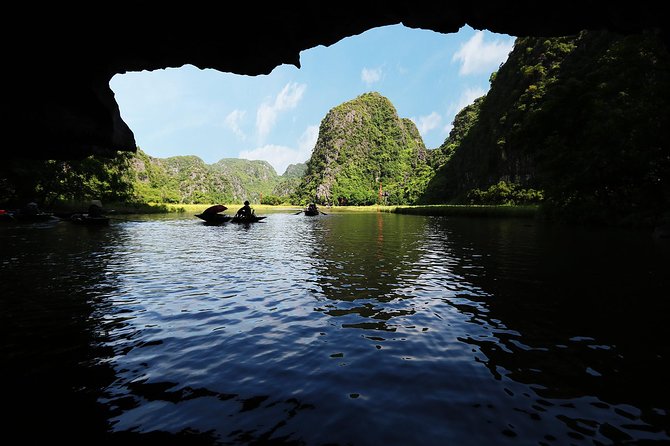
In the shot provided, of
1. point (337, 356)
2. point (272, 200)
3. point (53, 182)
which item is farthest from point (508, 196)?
point (272, 200)

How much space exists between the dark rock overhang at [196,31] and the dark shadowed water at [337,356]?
6699mm

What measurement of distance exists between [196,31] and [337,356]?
9.55m

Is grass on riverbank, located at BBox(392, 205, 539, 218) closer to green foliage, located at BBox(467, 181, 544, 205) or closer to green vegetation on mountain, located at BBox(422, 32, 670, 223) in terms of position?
green vegetation on mountain, located at BBox(422, 32, 670, 223)

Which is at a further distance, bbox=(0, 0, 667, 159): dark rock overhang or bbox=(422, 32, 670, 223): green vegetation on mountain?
bbox=(422, 32, 670, 223): green vegetation on mountain

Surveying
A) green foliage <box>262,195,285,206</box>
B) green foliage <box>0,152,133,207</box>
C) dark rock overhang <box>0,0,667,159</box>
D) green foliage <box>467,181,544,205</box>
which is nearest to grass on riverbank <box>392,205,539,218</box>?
green foliage <box>467,181,544,205</box>

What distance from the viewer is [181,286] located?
1136 centimetres

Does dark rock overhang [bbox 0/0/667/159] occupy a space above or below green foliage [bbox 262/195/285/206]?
above

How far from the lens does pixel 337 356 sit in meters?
6.14

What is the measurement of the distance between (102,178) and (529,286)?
6538cm

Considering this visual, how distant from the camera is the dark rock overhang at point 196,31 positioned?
883 cm

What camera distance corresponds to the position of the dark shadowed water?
4059 mm

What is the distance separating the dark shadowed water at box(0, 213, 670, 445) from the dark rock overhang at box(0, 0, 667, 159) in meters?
6.70

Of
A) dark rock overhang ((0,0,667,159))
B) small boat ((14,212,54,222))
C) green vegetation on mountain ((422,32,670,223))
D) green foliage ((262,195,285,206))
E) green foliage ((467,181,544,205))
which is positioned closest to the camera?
dark rock overhang ((0,0,667,159))

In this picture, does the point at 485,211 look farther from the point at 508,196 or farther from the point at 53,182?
the point at 53,182
